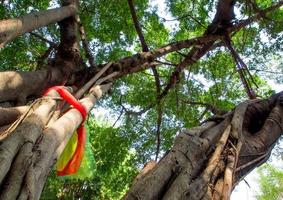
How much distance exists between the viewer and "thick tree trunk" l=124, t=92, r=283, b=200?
2.26 metres

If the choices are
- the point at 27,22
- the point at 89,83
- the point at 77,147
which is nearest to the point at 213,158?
the point at 77,147

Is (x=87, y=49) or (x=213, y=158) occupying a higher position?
(x=87, y=49)

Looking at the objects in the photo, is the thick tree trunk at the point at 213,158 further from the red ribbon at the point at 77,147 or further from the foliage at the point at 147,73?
the foliage at the point at 147,73

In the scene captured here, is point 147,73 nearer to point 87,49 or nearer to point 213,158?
point 87,49

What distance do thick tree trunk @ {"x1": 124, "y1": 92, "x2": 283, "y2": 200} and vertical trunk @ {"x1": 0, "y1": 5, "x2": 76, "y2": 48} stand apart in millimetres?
1277

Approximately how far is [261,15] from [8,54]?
9.33ft

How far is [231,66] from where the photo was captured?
597 centimetres

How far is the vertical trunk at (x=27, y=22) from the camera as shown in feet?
8.98

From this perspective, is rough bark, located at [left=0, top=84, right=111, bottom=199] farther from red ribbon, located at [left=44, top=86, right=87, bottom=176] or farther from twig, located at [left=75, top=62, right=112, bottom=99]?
twig, located at [left=75, top=62, right=112, bottom=99]

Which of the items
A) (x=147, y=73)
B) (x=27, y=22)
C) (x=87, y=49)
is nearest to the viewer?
(x=27, y=22)

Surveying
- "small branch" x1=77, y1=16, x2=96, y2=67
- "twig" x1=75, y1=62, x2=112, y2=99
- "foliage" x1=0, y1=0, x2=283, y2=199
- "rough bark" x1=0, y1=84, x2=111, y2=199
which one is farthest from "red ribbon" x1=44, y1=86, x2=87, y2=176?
"foliage" x1=0, y1=0, x2=283, y2=199

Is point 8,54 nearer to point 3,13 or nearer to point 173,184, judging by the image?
point 3,13

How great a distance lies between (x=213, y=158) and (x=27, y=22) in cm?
162

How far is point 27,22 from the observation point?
3.04m
